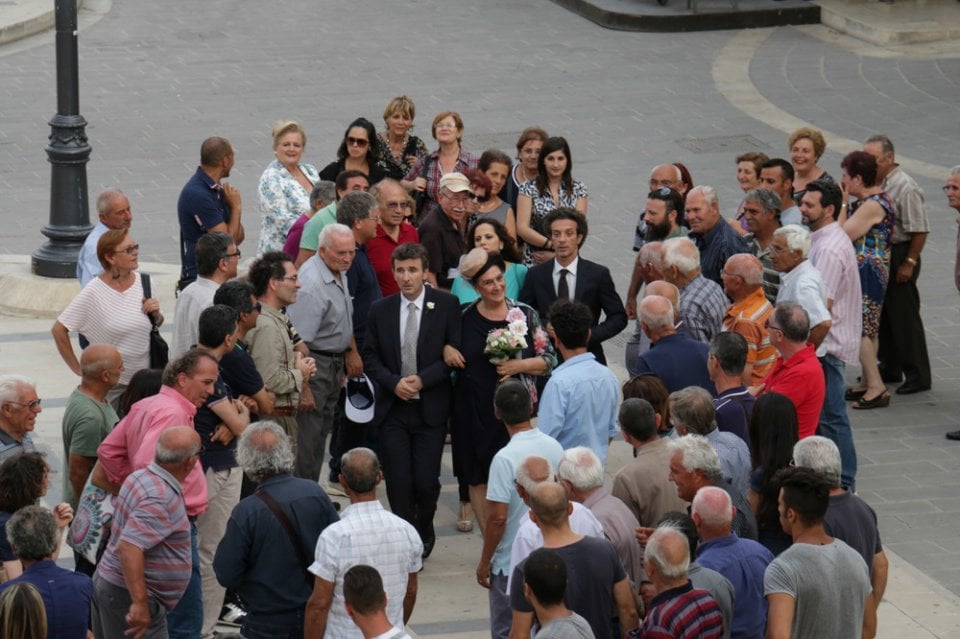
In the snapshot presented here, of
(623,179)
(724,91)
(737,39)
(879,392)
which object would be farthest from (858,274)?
(737,39)

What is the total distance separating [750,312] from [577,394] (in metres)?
1.84

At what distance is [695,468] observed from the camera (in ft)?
26.4

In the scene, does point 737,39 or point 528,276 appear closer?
point 528,276

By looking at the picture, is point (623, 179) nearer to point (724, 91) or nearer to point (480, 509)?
point (724, 91)

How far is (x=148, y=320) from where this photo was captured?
10.6 metres

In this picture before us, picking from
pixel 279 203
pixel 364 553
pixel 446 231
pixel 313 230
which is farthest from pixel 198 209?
pixel 364 553

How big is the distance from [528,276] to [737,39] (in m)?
14.6

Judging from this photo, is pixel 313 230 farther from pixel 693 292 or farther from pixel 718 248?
pixel 718 248

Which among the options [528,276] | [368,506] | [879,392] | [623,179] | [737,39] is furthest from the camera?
[737,39]

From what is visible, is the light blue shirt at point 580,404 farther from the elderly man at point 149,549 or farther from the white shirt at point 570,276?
the elderly man at point 149,549

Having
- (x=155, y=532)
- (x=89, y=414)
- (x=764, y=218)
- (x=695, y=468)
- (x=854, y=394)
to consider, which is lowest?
(x=854, y=394)

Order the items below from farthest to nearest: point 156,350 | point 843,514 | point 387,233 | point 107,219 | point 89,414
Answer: point 387,233 → point 107,219 → point 156,350 → point 89,414 → point 843,514

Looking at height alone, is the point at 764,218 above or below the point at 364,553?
above

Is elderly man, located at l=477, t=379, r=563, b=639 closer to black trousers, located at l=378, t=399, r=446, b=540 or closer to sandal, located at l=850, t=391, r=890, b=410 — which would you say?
black trousers, located at l=378, t=399, r=446, b=540
